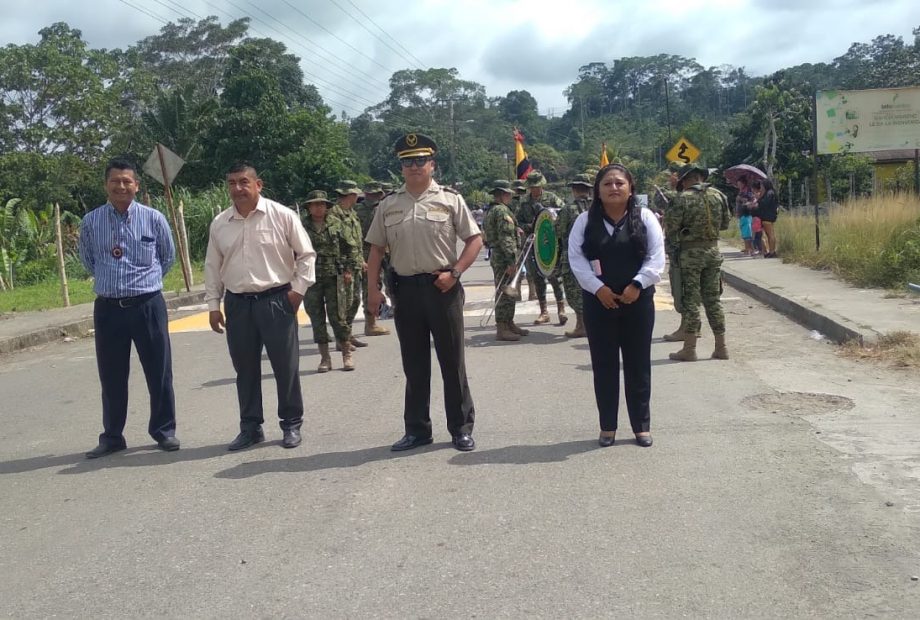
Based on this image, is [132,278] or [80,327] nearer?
[132,278]

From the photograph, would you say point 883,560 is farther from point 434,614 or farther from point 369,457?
point 369,457

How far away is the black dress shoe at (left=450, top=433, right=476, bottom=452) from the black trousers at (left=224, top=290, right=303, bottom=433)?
1.19m

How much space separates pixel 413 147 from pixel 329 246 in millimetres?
3676

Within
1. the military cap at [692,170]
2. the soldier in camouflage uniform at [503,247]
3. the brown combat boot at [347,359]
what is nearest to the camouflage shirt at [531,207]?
the soldier in camouflage uniform at [503,247]

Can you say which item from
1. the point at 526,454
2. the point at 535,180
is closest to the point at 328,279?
the point at 535,180

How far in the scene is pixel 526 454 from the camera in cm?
595

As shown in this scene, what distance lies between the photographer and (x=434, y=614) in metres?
3.74

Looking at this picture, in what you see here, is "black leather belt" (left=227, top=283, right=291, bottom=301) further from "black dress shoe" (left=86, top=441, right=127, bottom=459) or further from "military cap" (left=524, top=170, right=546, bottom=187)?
"military cap" (left=524, top=170, right=546, bottom=187)

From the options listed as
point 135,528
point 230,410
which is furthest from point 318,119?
point 135,528

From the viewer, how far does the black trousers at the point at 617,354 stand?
19.7 feet

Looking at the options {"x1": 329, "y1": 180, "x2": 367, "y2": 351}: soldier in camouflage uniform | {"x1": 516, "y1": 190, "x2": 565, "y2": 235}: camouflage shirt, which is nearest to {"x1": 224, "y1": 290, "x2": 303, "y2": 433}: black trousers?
{"x1": 329, "y1": 180, "x2": 367, "y2": 351}: soldier in camouflage uniform

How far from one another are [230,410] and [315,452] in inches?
74.5

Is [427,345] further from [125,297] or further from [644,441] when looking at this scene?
[125,297]

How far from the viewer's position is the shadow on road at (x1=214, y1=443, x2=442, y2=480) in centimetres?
588
